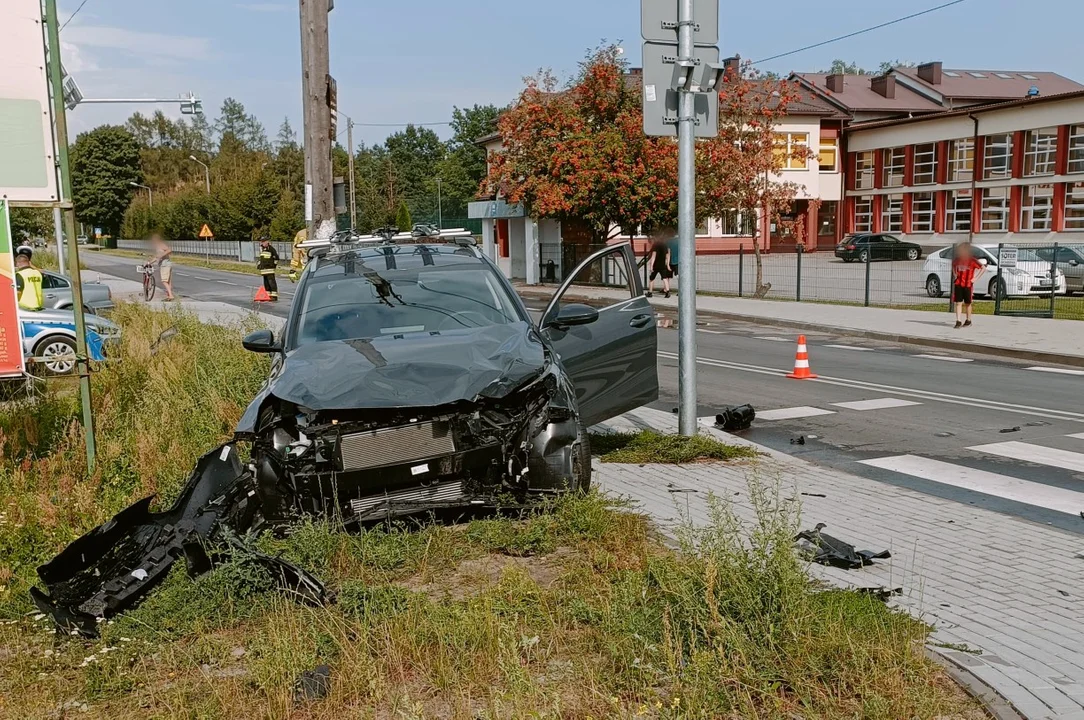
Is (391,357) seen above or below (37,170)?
below

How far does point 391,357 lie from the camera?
586 centimetres

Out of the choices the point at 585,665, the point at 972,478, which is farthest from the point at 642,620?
the point at 972,478

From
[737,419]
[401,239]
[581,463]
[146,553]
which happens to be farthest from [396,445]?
[737,419]

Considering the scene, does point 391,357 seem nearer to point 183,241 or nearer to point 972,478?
point 972,478

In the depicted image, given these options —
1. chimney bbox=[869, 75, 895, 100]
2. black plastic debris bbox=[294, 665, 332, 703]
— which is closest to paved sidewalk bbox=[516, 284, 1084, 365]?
black plastic debris bbox=[294, 665, 332, 703]

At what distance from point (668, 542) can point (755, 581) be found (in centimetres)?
139

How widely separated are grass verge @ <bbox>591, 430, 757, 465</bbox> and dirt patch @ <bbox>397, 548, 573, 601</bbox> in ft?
9.38

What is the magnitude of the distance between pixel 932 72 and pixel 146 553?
70.5m

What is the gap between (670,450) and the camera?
8195mm

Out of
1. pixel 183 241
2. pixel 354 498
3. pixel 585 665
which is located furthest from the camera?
pixel 183 241

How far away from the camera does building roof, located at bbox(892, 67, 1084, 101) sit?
66.4m

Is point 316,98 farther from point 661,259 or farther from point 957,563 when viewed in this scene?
point 661,259

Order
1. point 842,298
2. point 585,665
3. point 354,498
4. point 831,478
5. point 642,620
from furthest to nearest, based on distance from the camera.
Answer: point 842,298 → point 831,478 → point 354,498 → point 642,620 → point 585,665

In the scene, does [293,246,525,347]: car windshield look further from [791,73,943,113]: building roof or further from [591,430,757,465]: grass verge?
[791,73,943,113]: building roof
